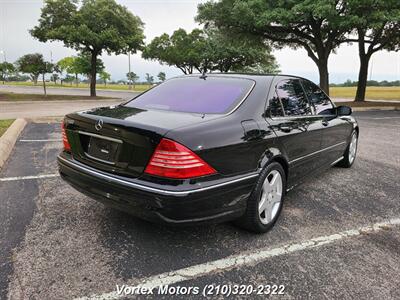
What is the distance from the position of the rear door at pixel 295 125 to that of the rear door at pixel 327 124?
181mm

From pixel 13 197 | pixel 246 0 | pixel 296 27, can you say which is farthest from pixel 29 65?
pixel 13 197

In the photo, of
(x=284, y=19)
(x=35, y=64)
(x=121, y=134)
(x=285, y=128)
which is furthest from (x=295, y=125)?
(x=35, y=64)

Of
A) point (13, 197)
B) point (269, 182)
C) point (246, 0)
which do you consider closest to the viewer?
point (269, 182)

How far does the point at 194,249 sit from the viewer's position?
2.70 metres

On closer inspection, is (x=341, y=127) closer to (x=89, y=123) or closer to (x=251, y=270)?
(x=251, y=270)

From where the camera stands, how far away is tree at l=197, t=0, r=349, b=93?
14.9 metres

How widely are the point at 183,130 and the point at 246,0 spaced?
16705mm

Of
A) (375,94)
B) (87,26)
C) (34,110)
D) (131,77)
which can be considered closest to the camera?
(34,110)

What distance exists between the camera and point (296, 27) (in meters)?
18.4

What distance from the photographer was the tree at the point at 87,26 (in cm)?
2047

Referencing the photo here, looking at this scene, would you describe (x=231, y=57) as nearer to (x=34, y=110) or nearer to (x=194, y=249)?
(x=34, y=110)

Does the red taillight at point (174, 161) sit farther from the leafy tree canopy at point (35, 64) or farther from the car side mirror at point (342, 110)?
the leafy tree canopy at point (35, 64)

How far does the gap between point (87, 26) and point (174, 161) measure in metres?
21.6

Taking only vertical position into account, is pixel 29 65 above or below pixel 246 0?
below
